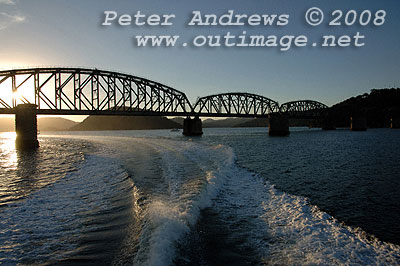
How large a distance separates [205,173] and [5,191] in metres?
11.5

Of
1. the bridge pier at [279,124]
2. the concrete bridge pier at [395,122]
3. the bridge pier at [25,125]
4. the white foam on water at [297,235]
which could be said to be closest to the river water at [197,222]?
the white foam on water at [297,235]

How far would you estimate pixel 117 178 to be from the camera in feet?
52.1

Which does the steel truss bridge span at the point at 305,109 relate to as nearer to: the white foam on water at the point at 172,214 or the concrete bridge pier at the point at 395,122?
the concrete bridge pier at the point at 395,122

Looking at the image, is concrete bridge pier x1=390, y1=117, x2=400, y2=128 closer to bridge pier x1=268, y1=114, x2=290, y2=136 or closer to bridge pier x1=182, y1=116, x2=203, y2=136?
bridge pier x1=268, y1=114, x2=290, y2=136

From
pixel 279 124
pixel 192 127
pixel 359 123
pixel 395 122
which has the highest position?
pixel 395 122

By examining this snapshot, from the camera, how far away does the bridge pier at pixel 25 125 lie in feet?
159

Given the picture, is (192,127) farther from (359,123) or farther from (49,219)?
(359,123)

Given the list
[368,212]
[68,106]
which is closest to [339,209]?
[368,212]

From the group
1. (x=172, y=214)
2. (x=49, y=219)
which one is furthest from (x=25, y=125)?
(x=172, y=214)

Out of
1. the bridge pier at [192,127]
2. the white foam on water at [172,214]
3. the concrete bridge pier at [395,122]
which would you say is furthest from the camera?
the concrete bridge pier at [395,122]

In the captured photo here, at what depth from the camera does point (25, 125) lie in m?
49.1

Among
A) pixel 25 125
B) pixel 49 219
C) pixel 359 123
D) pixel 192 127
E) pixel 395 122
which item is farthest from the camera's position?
pixel 395 122

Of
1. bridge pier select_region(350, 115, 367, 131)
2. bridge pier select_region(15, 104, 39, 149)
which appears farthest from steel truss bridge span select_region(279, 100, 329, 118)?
bridge pier select_region(15, 104, 39, 149)

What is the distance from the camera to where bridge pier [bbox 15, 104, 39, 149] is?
48.4 m
